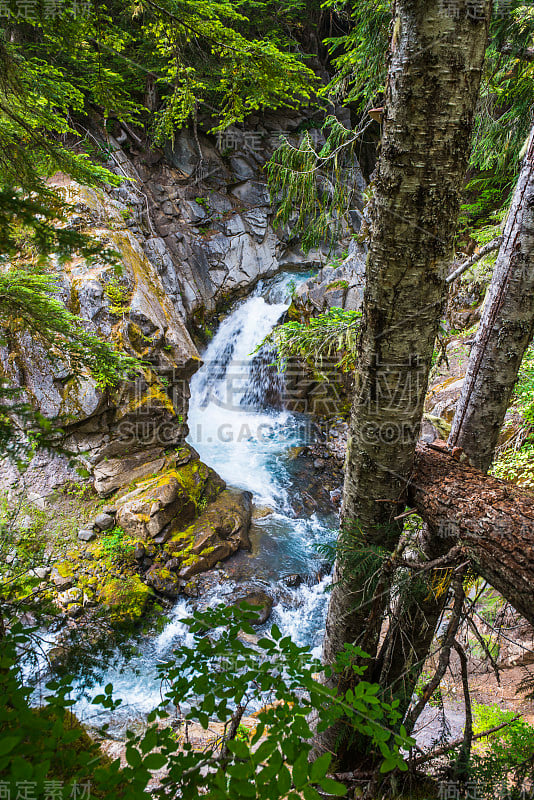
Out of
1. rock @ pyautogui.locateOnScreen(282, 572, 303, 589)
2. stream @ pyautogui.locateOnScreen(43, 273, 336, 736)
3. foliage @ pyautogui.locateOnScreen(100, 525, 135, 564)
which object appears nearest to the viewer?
stream @ pyautogui.locateOnScreen(43, 273, 336, 736)

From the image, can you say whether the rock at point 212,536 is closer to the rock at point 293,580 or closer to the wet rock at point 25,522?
the rock at point 293,580

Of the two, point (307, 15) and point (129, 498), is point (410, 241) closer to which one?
point (129, 498)

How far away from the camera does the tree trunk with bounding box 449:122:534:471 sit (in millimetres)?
2102

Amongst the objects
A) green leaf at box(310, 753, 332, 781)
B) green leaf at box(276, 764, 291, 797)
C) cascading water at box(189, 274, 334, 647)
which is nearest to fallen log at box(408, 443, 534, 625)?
green leaf at box(310, 753, 332, 781)

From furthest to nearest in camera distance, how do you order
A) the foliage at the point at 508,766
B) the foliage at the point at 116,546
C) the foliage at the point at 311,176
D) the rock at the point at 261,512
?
1. the rock at the point at 261,512
2. the foliage at the point at 116,546
3. the foliage at the point at 311,176
4. the foliage at the point at 508,766

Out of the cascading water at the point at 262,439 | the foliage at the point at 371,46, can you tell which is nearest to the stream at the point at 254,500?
the cascading water at the point at 262,439

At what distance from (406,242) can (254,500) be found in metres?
7.36

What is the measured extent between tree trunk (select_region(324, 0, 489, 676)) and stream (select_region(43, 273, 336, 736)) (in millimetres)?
1054

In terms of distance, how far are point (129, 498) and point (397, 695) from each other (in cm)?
550

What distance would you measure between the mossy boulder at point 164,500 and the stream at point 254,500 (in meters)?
1.17

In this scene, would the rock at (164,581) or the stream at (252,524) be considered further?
the rock at (164,581)

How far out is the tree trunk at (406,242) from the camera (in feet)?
4.24

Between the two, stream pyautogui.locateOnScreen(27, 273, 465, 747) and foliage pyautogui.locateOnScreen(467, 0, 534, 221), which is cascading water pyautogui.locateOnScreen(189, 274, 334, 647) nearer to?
stream pyautogui.locateOnScreen(27, 273, 465, 747)

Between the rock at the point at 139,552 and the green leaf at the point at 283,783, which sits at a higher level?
the green leaf at the point at 283,783
